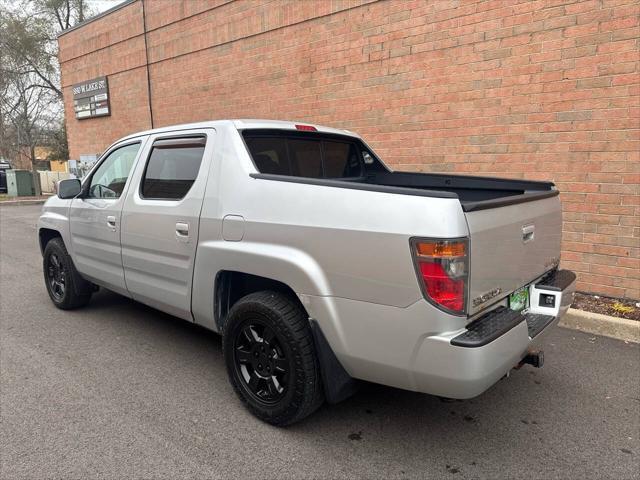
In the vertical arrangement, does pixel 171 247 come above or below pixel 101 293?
above

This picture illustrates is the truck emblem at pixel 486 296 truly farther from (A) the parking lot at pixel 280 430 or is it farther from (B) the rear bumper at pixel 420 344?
(A) the parking lot at pixel 280 430

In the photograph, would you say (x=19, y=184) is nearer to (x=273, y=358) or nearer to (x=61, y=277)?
(x=61, y=277)

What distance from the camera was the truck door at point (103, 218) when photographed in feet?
13.5

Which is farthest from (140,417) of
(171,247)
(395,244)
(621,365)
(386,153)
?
(386,153)

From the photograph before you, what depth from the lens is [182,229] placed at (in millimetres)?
3336

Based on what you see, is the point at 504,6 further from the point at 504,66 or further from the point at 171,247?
the point at 171,247

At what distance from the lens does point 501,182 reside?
3562 mm

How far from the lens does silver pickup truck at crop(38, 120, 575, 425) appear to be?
2.22 m

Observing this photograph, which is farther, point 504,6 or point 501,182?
point 504,6

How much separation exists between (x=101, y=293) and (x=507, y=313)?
4.98m

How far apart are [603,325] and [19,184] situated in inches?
914

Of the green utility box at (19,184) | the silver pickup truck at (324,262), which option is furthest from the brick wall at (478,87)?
the green utility box at (19,184)

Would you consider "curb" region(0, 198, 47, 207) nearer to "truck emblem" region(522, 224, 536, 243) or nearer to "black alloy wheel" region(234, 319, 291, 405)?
"black alloy wheel" region(234, 319, 291, 405)

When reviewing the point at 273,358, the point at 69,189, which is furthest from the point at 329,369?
the point at 69,189
